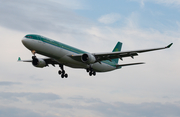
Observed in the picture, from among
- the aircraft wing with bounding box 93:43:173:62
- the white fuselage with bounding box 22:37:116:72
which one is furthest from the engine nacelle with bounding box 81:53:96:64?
the white fuselage with bounding box 22:37:116:72

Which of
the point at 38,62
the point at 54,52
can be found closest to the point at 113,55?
the point at 54,52

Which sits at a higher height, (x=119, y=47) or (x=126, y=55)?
(x=119, y=47)

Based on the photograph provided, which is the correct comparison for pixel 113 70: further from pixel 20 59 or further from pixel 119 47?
pixel 20 59

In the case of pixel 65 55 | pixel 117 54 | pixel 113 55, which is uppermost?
pixel 113 55

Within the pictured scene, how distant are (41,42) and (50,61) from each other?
26.2ft

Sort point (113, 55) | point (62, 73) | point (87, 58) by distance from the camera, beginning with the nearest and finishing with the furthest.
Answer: point (87, 58) → point (113, 55) → point (62, 73)

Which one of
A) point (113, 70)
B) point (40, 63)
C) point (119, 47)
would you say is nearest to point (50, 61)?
point (40, 63)

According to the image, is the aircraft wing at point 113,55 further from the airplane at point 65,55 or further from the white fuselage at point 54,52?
the white fuselage at point 54,52

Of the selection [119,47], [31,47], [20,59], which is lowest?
[31,47]

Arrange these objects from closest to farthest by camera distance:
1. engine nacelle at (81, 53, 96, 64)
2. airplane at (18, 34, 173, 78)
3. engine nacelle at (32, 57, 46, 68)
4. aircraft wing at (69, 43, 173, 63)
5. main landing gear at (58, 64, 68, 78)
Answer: airplane at (18, 34, 173, 78)
aircraft wing at (69, 43, 173, 63)
engine nacelle at (81, 53, 96, 64)
engine nacelle at (32, 57, 46, 68)
main landing gear at (58, 64, 68, 78)

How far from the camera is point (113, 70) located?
165 ft

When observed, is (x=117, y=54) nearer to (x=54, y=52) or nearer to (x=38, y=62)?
(x=54, y=52)

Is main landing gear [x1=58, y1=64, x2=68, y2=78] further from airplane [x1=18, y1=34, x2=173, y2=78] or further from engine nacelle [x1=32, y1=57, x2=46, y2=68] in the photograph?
engine nacelle [x1=32, y1=57, x2=46, y2=68]

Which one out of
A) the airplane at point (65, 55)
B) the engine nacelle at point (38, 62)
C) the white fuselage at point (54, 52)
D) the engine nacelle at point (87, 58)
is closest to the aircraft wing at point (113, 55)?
the airplane at point (65, 55)
